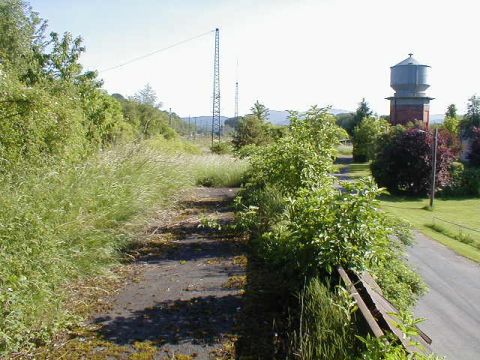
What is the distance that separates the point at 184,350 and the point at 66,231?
7.03 feet

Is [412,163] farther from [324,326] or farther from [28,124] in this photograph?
[324,326]

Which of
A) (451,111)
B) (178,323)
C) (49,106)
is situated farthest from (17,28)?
(451,111)

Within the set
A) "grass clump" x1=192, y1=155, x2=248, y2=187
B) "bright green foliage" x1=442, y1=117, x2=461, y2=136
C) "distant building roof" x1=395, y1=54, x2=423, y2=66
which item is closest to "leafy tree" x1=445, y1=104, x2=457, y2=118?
"bright green foliage" x1=442, y1=117, x2=461, y2=136

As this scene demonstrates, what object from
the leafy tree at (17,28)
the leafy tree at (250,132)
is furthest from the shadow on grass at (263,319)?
the leafy tree at (17,28)

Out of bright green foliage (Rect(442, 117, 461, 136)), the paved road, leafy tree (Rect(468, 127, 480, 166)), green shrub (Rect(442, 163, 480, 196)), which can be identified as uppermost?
bright green foliage (Rect(442, 117, 461, 136))

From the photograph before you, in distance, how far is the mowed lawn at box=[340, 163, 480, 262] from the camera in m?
17.3

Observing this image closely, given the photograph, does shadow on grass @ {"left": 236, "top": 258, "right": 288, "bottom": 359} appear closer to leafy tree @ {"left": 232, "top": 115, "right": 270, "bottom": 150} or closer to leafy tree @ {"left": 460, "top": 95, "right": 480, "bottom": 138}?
leafy tree @ {"left": 232, "top": 115, "right": 270, "bottom": 150}

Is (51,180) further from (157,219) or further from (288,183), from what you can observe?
(288,183)

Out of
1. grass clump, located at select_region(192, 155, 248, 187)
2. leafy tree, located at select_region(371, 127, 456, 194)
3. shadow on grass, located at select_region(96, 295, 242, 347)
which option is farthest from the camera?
leafy tree, located at select_region(371, 127, 456, 194)

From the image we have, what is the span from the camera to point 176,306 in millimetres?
4355

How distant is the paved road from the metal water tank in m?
36.4

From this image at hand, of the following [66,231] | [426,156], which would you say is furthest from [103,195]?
[426,156]

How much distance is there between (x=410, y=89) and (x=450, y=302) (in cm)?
4227

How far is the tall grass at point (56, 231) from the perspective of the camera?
3.49m
